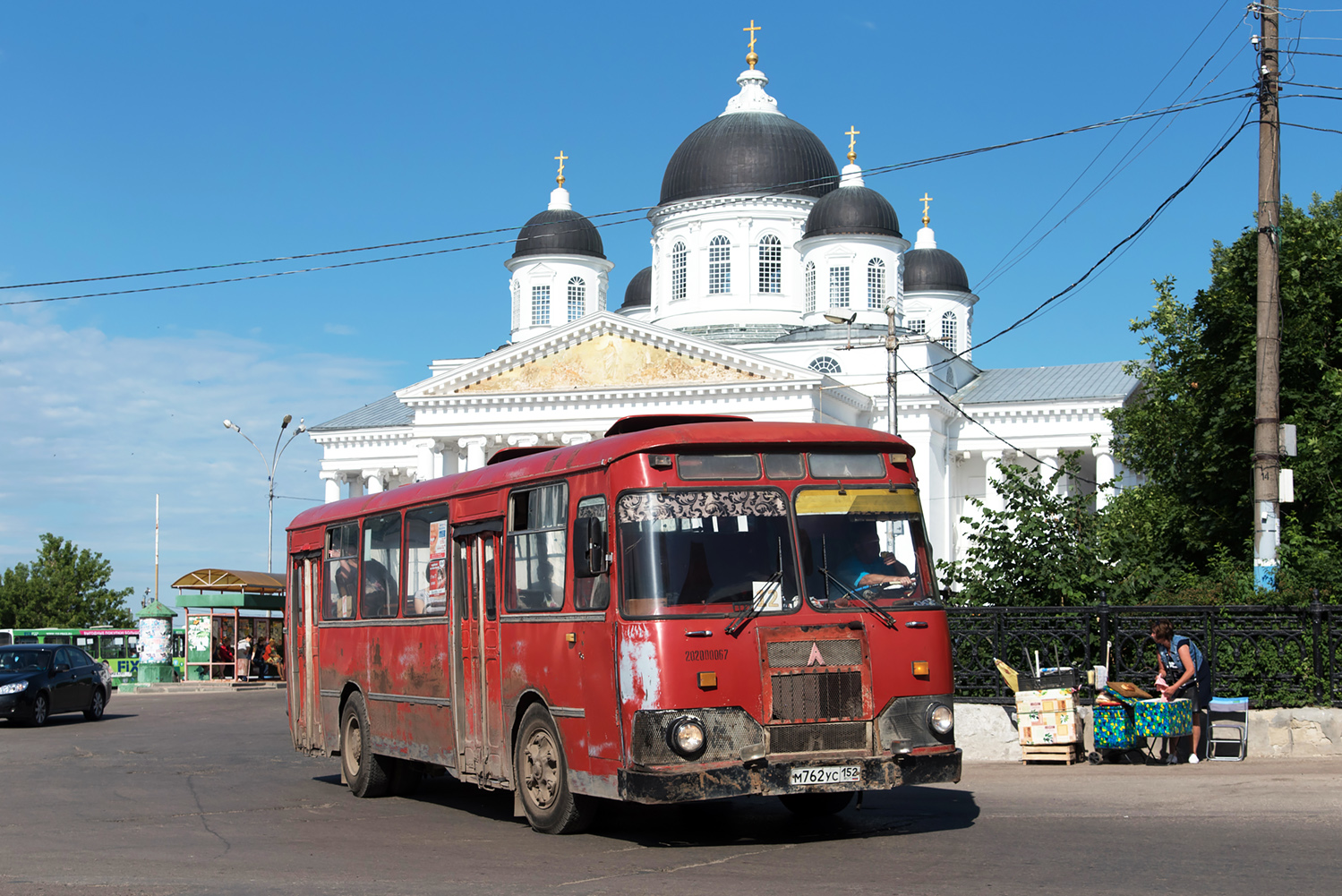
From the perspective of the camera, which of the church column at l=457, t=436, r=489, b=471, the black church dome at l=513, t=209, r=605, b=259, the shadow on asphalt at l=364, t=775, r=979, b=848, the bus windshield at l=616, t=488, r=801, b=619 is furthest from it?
the black church dome at l=513, t=209, r=605, b=259

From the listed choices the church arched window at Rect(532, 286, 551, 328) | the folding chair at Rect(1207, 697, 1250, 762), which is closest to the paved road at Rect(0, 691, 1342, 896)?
the folding chair at Rect(1207, 697, 1250, 762)

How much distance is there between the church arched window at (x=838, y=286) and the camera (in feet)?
185

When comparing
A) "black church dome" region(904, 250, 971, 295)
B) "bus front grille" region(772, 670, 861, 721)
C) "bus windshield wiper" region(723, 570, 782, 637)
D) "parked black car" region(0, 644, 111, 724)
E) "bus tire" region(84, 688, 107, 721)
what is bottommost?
"bus tire" region(84, 688, 107, 721)

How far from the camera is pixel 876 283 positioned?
56656 millimetres

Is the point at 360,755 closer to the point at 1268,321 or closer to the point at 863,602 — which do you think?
the point at 863,602

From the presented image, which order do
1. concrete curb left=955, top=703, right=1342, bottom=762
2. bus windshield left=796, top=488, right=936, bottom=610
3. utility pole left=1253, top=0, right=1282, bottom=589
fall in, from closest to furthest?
bus windshield left=796, top=488, right=936, bottom=610, concrete curb left=955, top=703, right=1342, bottom=762, utility pole left=1253, top=0, right=1282, bottom=589

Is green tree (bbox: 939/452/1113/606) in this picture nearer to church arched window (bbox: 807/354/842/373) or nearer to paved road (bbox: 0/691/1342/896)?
paved road (bbox: 0/691/1342/896)

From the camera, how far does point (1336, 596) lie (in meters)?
15.0

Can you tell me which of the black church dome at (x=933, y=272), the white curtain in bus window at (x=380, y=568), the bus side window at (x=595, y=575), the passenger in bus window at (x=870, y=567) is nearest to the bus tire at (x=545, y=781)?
the bus side window at (x=595, y=575)

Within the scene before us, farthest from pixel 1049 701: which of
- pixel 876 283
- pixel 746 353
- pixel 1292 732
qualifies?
pixel 876 283

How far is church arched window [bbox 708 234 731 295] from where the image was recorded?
2328 inches

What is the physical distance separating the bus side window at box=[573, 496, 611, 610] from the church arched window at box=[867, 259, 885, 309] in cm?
4811

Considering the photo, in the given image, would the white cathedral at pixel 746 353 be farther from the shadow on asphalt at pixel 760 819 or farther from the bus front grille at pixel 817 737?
the bus front grille at pixel 817 737

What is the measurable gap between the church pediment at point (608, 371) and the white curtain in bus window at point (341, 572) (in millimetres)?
37142
